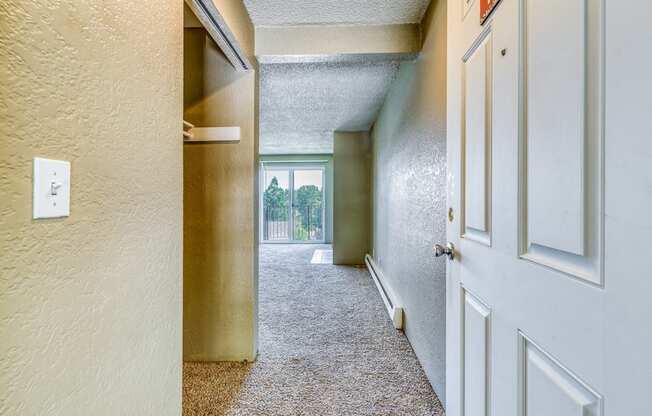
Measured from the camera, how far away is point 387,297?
305 cm

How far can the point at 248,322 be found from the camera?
6.63 feet

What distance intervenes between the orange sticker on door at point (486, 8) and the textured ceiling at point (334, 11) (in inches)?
40.8

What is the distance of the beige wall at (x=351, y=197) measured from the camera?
523 centimetres

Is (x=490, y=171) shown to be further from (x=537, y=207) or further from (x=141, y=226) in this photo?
(x=141, y=226)

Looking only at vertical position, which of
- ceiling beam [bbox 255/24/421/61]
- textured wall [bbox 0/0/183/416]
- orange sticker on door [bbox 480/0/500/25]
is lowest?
textured wall [bbox 0/0/183/416]

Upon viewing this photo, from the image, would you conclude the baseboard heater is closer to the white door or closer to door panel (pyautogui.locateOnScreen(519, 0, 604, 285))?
the white door

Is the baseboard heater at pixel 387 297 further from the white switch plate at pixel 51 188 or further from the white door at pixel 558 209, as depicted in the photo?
the white switch plate at pixel 51 188

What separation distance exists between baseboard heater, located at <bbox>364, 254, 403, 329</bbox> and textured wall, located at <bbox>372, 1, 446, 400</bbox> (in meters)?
0.11

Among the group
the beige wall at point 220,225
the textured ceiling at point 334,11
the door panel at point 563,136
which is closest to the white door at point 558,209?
the door panel at point 563,136

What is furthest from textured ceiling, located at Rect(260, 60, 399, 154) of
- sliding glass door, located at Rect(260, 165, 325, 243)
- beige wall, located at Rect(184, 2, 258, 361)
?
sliding glass door, located at Rect(260, 165, 325, 243)

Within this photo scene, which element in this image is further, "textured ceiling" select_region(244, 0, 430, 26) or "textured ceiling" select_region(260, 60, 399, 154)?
"textured ceiling" select_region(260, 60, 399, 154)

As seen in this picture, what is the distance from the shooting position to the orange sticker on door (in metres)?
0.81

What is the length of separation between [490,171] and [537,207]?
219 millimetres

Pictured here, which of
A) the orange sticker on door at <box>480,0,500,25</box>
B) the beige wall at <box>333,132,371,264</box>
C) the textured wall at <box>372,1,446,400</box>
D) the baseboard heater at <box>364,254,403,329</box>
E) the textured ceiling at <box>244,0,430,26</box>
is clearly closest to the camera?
the orange sticker on door at <box>480,0,500,25</box>
